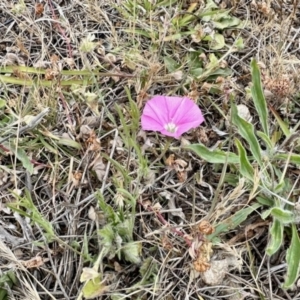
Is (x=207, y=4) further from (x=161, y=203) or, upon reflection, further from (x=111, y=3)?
(x=161, y=203)

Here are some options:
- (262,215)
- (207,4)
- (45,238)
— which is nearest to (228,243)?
(262,215)

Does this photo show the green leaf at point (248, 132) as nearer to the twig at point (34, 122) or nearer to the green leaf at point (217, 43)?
the green leaf at point (217, 43)

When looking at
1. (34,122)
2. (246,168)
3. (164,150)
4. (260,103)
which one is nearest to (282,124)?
(260,103)

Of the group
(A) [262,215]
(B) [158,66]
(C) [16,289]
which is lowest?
(C) [16,289]

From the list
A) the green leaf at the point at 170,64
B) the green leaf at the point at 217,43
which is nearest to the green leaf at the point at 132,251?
the green leaf at the point at 170,64

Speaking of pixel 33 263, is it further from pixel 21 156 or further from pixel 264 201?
pixel 264 201

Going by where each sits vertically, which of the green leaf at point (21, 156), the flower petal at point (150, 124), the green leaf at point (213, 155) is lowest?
the green leaf at point (21, 156)

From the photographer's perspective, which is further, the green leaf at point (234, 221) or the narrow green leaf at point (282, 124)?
the narrow green leaf at point (282, 124)

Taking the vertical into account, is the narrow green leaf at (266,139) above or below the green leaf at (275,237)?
above
